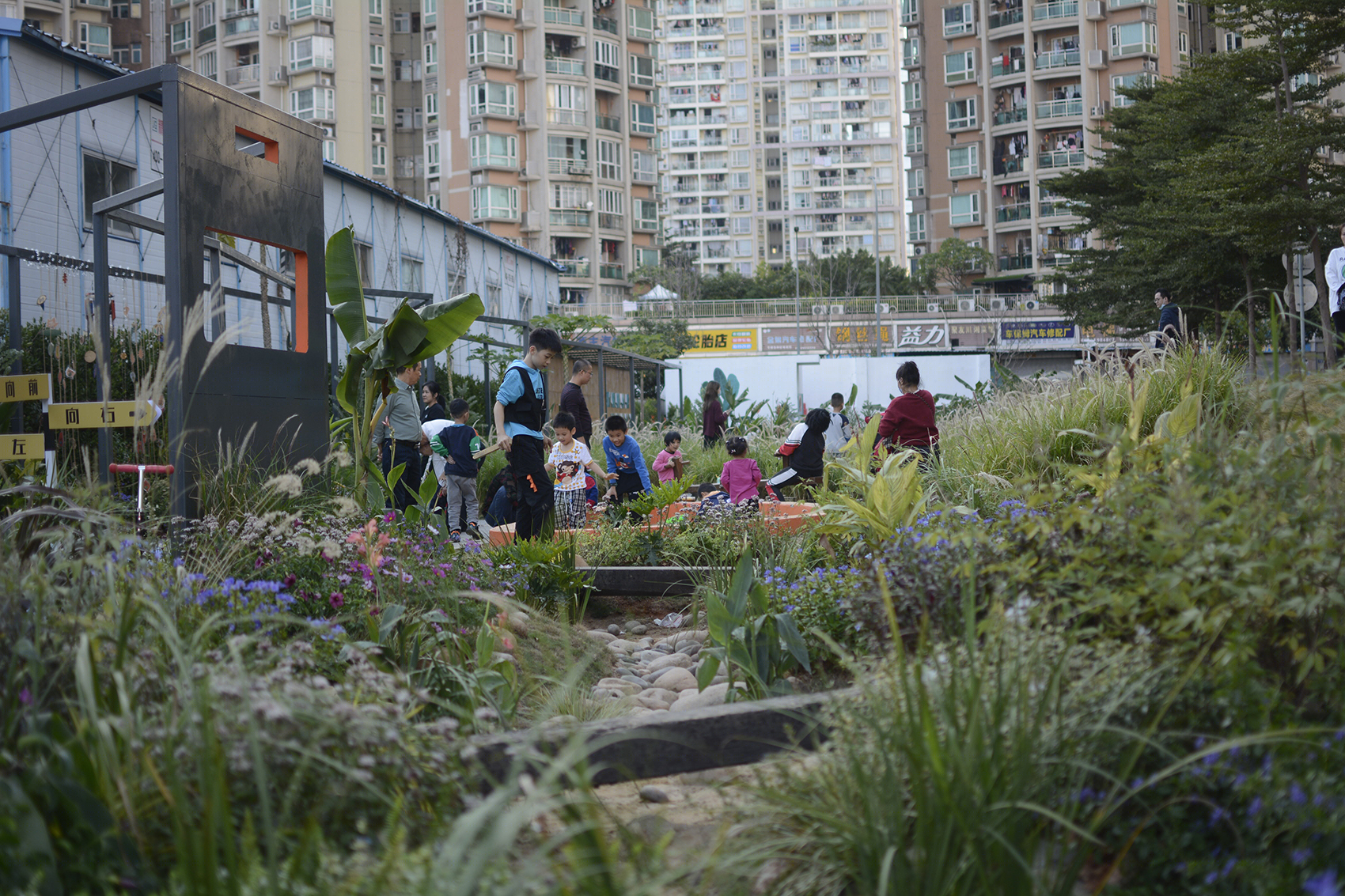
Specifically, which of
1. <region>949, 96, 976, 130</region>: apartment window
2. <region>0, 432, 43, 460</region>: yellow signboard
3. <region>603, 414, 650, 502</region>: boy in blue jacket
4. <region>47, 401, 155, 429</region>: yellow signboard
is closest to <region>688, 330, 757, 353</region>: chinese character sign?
<region>949, 96, 976, 130</region>: apartment window

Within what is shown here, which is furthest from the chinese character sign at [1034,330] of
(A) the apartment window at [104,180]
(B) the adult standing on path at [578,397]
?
(B) the adult standing on path at [578,397]

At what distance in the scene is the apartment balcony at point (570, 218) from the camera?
2872 inches

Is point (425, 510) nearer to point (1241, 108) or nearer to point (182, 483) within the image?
point (182, 483)

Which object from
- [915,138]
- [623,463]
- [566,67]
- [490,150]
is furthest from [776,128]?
[623,463]

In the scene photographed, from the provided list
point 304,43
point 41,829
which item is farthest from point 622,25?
point 41,829

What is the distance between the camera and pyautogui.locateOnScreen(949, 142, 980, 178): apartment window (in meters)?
74.8

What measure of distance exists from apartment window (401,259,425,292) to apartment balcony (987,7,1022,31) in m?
59.4

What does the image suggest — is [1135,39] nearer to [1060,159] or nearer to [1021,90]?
[1021,90]

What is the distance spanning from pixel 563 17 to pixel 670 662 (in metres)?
72.4

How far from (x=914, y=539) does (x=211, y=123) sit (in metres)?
4.16

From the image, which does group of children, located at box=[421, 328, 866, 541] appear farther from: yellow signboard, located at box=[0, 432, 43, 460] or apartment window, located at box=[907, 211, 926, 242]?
apartment window, located at box=[907, 211, 926, 242]

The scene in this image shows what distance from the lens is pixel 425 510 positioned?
566cm

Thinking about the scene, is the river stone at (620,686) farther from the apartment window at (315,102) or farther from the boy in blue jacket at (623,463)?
the apartment window at (315,102)

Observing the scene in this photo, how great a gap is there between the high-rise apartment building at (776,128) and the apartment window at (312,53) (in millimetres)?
48822
